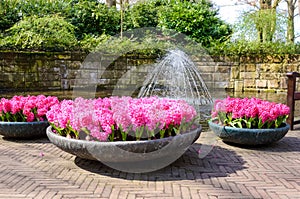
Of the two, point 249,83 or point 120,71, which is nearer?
point 249,83

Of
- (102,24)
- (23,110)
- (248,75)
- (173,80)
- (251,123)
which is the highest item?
(102,24)

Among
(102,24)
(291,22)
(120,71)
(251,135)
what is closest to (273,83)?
(291,22)

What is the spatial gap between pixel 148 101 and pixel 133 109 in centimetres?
62

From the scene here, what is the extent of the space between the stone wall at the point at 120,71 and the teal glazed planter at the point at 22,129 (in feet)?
25.8

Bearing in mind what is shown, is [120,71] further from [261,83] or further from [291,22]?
[291,22]

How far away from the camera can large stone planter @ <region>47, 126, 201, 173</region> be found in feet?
11.0

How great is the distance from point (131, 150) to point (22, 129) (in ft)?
7.14

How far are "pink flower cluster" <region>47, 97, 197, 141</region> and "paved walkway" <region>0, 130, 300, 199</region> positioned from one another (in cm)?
46

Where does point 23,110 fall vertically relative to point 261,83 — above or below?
below

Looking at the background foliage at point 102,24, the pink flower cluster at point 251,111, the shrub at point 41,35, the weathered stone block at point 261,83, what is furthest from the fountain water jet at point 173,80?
the pink flower cluster at point 251,111

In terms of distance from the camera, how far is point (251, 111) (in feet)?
14.8

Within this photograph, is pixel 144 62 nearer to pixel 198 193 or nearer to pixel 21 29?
pixel 21 29

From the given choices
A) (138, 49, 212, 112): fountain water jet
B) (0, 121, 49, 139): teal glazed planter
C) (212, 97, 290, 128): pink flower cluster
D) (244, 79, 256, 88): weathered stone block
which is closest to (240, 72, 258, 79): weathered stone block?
(244, 79, 256, 88): weathered stone block

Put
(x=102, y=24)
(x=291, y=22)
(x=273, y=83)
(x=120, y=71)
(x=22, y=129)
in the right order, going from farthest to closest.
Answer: (x=102, y=24) < (x=291, y=22) < (x=120, y=71) < (x=273, y=83) < (x=22, y=129)
